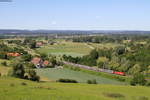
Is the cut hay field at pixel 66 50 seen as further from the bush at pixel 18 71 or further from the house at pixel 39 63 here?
the bush at pixel 18 71

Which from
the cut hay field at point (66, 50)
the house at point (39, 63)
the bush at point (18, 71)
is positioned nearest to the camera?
the bush at point (18, 71)

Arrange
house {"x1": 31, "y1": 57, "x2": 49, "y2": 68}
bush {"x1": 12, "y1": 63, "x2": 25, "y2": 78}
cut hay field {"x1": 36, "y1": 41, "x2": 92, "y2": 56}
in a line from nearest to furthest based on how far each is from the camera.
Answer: bush {"x1": 12, "y1": 63, "x2": 25, "y2": 78}
house {"x1": 31, "y1": 57, "x2": 49, "y2": 68}
cut hay field {"x1": 36, "y1": 41, "x2": 92, "y2": 56}

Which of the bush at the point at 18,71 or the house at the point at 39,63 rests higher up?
the bush at the point at 18,71

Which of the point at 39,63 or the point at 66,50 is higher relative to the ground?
the point at 39,63

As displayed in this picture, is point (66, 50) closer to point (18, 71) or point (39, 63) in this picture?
point (39, 63)

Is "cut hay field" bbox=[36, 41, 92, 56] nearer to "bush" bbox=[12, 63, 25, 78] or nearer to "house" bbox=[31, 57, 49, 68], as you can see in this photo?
"house" bbox=[31, 57, 49, 68]

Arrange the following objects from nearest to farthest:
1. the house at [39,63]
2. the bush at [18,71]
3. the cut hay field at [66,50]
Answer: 1. the bush at [18,71]
2. the house at [39,63]
3. the cut hay field at [66,50]

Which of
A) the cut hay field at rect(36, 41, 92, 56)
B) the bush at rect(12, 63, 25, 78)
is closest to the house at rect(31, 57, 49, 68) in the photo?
the bush at rect(12, 63, 25, 78)

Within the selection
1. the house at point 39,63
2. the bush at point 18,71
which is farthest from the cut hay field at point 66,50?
the bush at point 18,71

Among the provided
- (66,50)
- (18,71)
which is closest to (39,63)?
(18,71)

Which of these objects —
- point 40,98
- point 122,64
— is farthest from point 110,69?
point 40,98

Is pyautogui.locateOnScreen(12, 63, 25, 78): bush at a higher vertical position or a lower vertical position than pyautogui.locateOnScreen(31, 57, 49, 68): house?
higher

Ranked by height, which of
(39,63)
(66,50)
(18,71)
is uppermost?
(18,71)
